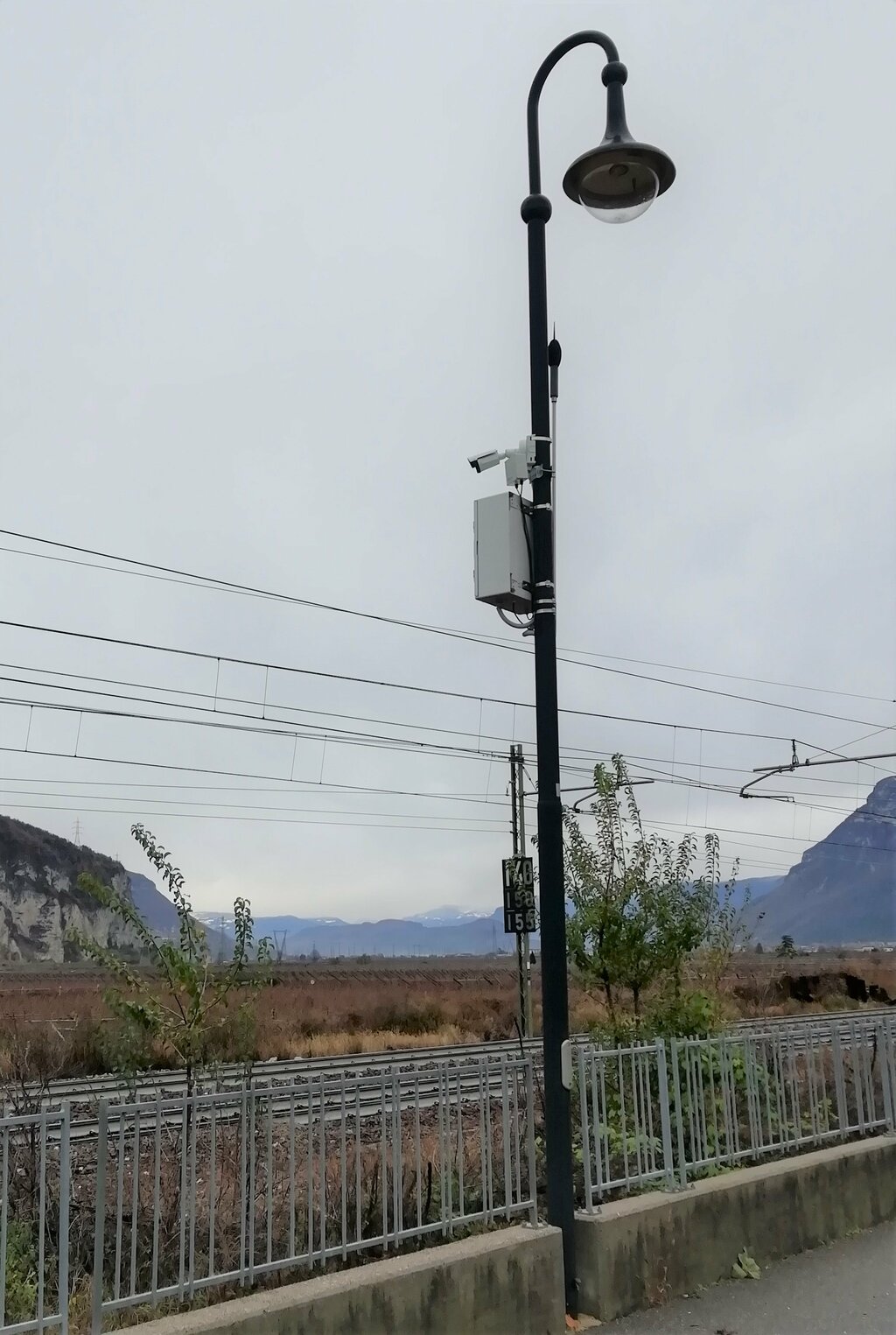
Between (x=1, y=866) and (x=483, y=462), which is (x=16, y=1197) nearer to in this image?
(x=483, y=462)

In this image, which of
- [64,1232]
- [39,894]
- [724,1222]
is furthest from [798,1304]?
[39,894]

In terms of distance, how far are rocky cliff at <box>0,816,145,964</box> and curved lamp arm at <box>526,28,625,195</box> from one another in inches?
4381

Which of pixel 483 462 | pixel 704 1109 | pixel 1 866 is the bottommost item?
pixel 704 1109

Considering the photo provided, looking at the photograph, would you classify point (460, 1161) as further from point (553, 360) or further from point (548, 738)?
point (553, 360)

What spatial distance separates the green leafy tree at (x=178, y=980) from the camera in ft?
24.6

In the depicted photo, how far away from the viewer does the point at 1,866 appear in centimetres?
11819

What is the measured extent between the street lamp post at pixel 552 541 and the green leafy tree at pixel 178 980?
2.48 metres

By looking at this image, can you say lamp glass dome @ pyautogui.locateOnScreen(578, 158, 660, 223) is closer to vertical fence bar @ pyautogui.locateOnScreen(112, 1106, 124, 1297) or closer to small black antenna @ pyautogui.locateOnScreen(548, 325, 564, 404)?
small black antenna @ pyautogui.locateOnScreen(548, 325, 564, 404)

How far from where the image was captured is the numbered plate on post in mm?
21828

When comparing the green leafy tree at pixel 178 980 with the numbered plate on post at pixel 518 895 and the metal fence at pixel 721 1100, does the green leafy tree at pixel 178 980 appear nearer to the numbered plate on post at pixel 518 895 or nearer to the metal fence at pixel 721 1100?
the metal fence at pixel 721 1100

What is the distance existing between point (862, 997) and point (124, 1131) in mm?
43363

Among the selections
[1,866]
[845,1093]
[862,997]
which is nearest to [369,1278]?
[845,1093]

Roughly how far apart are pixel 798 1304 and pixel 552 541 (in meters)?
4.45

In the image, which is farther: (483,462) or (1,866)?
(1,866)
